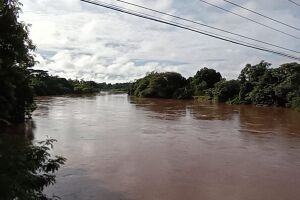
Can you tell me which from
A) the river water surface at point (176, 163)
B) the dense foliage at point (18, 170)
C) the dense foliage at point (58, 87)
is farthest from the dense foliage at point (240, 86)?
the dense foliage at point (18, 170)

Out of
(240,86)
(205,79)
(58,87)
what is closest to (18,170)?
(240,86)

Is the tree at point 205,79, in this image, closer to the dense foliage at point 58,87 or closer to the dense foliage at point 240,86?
the dense foliage at point 240,86

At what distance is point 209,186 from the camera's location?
9.34 metres

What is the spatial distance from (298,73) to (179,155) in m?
25.8

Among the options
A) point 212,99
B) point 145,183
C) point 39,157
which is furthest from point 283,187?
point 212,99

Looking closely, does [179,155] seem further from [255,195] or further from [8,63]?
[8,63]

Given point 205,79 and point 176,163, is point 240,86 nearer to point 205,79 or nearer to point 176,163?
point 205,79

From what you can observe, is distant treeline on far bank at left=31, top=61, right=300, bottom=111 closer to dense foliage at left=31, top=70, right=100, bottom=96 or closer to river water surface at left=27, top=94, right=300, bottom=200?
dense foliage at left=31, top=70, right=100, bottom=96

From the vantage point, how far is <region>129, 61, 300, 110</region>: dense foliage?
36.9 meters

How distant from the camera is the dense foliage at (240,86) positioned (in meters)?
36.9

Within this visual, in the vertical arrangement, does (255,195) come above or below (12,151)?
below

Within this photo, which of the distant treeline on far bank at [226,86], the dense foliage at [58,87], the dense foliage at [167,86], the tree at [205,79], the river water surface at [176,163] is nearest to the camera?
the river water surface at [176,163]

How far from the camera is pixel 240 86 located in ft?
148

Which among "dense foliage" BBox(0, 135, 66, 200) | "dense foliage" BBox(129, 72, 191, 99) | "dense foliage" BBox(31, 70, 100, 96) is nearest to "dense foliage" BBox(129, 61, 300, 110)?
"dense foliage" BBox(129, 72, 191, 99)
